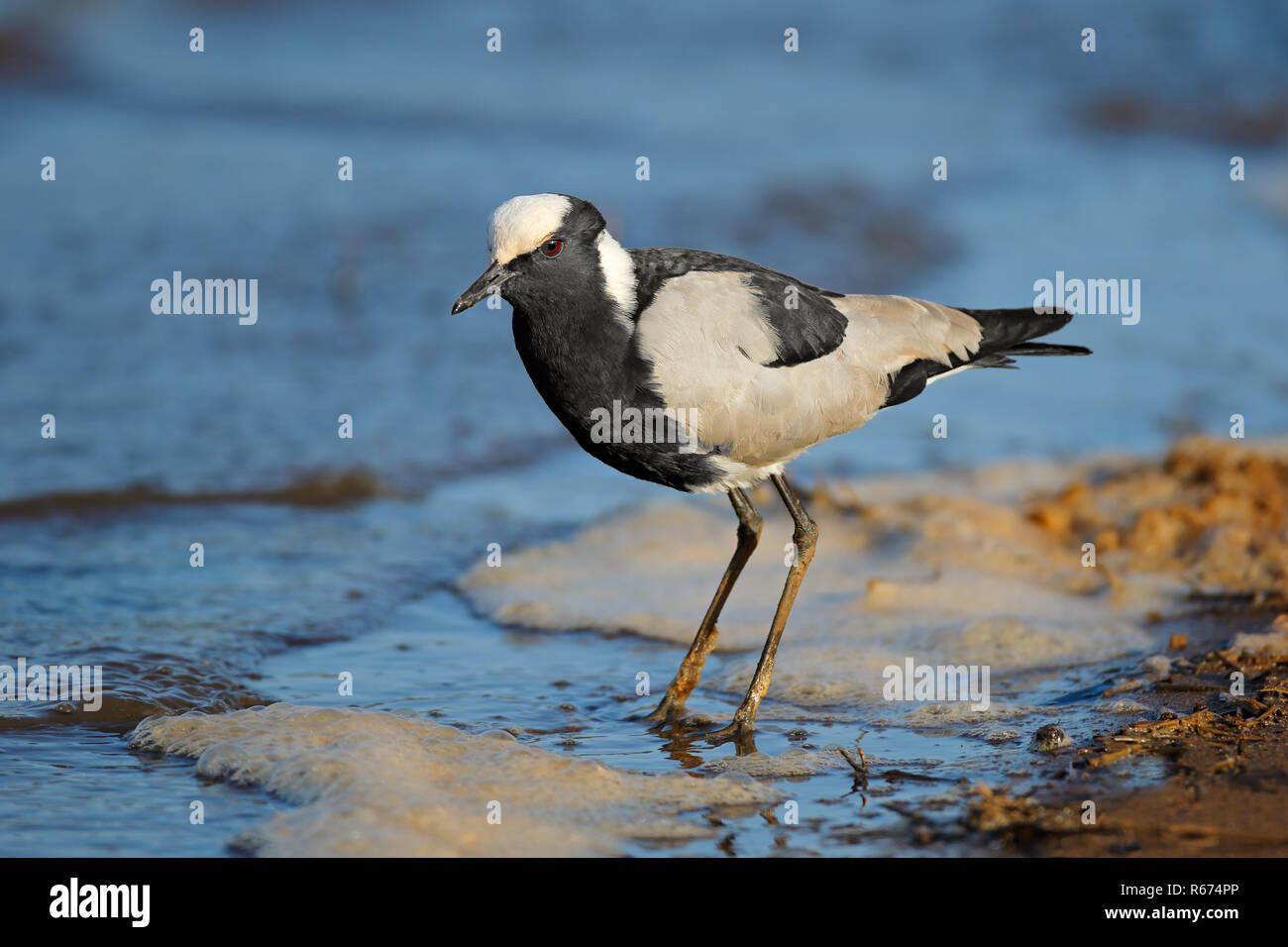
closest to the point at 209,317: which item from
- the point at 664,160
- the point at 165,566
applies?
the point at 165,566

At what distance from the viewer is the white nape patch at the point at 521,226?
16.8 ft

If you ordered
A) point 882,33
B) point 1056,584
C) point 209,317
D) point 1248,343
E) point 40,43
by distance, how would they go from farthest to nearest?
point 882,33
point 40,43
point 1248,343
point 209,317
point 1056,584

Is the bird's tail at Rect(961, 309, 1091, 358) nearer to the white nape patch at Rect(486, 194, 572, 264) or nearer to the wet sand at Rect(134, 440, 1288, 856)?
the wet sand at Rect(134, 440, 1288, 856)

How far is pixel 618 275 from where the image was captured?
527 cm

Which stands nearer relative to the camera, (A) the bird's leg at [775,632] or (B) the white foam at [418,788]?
(B) the white foam at [418,788]

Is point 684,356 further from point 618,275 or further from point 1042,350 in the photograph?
point 1042,350

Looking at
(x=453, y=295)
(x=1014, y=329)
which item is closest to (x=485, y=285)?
(x=1014, y=329)

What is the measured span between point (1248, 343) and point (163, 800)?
385 inches

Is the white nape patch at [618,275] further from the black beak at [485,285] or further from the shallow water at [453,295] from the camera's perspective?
the shallow water at [453,295]

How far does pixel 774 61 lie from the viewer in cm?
1936

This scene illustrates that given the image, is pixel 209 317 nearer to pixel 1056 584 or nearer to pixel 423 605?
pixel 423 605

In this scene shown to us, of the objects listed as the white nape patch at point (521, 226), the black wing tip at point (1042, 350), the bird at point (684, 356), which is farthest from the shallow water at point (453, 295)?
the white nape patch at point (521, 226)

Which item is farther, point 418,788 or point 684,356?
point 684,356

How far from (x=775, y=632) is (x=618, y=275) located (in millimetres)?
1545
